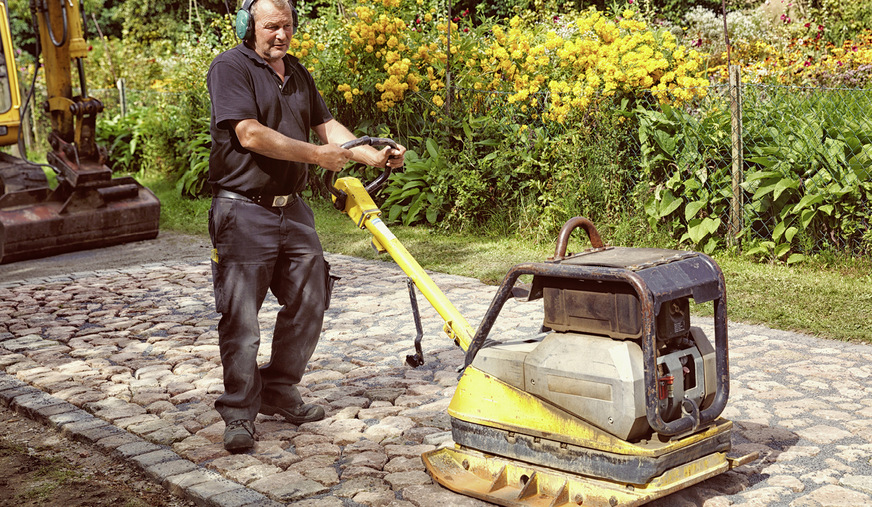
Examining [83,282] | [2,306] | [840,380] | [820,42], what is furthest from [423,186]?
[820,42]

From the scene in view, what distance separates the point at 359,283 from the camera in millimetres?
8453

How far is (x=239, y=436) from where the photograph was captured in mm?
4547

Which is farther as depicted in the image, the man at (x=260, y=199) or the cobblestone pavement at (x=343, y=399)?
the man at (x=260, y=199)

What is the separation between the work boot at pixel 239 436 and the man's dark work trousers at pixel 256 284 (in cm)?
3

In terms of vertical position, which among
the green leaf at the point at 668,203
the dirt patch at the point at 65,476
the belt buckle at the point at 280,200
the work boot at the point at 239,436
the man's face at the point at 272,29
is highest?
the man's face at the point at 272,29

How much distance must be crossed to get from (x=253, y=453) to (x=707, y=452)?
6.79ft

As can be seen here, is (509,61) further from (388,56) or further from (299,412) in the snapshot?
(299,412)

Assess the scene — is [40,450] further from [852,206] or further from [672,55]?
[672,55]

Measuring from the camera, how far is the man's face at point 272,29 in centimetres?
445

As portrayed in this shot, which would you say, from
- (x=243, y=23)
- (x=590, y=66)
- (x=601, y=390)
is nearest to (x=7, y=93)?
(x=590, y=66)

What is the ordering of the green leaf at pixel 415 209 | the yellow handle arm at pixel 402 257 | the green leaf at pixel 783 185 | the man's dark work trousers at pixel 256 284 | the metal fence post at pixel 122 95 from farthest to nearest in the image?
the metal fence post at pixel 122 95
the green leaf at pixel 415 209
the green leaf at pixel 783 185
the man's dark work trousers at pixel 256 284
the yellow handle arm at pixel 402 257

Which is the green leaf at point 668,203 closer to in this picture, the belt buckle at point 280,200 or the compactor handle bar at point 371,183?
the compactor handle bar at point 371,183

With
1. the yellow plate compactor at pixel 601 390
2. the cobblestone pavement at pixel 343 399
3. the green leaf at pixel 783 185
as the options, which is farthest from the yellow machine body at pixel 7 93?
the yellow plate compactor at pixel 601 390

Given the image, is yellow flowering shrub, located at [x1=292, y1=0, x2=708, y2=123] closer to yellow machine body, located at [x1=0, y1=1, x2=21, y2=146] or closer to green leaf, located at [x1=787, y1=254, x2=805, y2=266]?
green leaf, located at [x1=787, y1=254, x2=805, y2=266]
